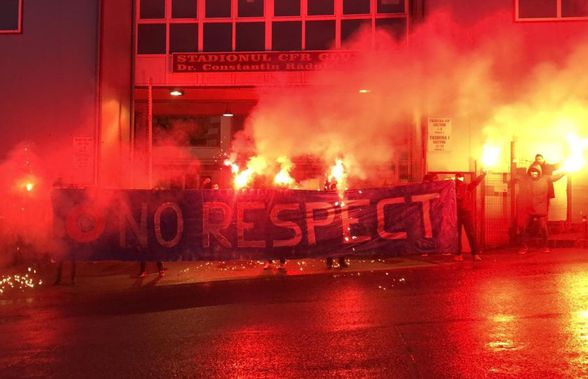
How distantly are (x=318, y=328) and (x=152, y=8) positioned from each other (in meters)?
9.60

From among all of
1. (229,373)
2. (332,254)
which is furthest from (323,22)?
(229,373)

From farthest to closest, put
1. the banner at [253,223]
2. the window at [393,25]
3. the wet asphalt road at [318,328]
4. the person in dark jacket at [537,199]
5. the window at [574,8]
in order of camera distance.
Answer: the window at [393,25]
the window at [574,8]
the person in dark jacket at [537,199]
the banner at [253,223]
the wet asphalt road at [318,328]

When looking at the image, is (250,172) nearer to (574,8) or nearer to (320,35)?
(320,35)

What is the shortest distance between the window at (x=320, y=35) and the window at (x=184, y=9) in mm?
2457

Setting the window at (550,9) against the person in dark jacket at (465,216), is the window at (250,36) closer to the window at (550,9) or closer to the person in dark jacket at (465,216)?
the window at (550,9)

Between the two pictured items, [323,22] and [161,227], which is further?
[323,22]

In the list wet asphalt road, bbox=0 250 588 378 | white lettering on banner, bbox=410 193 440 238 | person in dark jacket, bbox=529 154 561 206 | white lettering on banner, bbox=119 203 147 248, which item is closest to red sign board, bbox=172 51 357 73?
white lettering on banner, bbox=410 193 440 238

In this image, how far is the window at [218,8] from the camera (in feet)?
41.1

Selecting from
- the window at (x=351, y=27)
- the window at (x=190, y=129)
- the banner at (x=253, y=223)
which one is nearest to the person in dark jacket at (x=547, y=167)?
the banner at (x=253, y=223)

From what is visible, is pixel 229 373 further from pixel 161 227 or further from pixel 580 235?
pixel 580 235

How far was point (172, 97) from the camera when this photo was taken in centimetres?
1393

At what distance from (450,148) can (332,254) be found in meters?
3.42

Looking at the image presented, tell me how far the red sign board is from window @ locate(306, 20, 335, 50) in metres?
0.17

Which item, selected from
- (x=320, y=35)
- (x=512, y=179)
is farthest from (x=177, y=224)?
(x=512, y=179)
